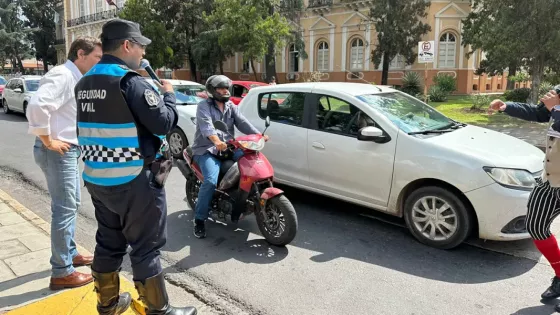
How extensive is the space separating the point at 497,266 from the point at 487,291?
561 millimetres

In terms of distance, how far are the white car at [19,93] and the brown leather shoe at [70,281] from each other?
13.8 metres

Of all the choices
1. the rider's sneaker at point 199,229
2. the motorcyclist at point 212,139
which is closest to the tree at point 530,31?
→ the motorcyclist at point 212,139

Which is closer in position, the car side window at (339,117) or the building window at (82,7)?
the car side window at (339,117)

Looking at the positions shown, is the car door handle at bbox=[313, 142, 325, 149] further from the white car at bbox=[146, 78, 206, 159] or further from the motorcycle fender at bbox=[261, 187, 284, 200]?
the white car at bbox=[146, 78, 206, 159]

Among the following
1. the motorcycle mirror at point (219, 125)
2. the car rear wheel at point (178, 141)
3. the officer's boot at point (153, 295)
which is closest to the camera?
the officer's boot at point (153, 295)

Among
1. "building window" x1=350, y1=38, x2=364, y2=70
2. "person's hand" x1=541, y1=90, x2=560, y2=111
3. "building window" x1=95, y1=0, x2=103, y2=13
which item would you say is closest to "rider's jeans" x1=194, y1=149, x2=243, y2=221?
"person's hand" x1=541, y1=90, x2=560, y2=111

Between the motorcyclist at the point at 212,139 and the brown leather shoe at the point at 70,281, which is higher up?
the motorcyclist at the point at 212,139

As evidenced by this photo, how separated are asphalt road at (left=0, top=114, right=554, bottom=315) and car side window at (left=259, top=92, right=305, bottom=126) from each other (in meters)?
1.30

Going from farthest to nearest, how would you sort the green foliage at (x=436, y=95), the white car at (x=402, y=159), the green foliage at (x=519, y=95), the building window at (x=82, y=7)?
the building window at (x=82, y=7) → the green foliage at (x=436, y=95) → the green foliage at (x=519, y=95) → the white car at (x=402, y=159)

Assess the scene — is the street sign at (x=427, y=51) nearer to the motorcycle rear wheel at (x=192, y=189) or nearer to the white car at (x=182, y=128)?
the white car at (x=182, y=128)

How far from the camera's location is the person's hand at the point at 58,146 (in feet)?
10.8

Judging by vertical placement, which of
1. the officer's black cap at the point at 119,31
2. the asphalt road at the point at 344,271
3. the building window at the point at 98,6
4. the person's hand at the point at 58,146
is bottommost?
the asphalt road at the point at 344,271

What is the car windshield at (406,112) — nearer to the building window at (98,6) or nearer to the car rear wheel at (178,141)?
the car rear wheel at (178,141)

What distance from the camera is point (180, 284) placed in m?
3.86
